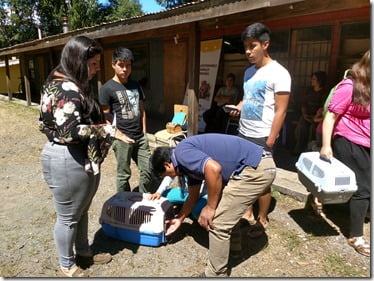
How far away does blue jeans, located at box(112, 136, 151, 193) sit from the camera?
304cm

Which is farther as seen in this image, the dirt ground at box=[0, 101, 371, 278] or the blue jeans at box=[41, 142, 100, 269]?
the dirt ground at box=[0, 101, 371, 278]

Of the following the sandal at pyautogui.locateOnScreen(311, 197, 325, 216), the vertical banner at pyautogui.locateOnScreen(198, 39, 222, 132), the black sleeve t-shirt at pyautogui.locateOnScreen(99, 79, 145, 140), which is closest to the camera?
the black sleeve t-shirt at pyautogui.locateOnScreen(99, 79, 145, 140)

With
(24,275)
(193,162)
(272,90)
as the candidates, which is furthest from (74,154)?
(272,90)

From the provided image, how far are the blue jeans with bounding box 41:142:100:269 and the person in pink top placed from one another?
187 cm

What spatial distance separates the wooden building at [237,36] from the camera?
3.93m

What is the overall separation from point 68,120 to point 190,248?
162 centimetres

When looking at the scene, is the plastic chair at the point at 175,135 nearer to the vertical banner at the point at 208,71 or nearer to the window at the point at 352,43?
the vertical banner at the point at 208,71

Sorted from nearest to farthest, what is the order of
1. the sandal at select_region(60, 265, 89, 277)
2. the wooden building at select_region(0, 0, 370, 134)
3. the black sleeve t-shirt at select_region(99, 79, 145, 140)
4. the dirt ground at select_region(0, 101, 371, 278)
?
the sandal at select_region(60, 265, 89, 277)
the dirt ground at select_region(0, 101, 371, 278)
the black sleeve t-shirt at select_region(99, 79, 145, 140)
the wooden building at select_region(0, 0, 370, 134)

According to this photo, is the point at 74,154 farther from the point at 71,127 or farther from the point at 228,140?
the point at 228,140

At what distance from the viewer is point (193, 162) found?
6.41 feet

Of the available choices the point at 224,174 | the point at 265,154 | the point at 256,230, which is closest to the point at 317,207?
the point at 256,230

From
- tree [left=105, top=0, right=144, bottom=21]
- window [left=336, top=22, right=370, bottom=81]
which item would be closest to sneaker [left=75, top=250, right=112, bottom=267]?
window [left=336, top=22, right=370, bottom=81]

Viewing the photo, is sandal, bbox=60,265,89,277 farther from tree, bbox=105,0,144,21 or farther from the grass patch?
tree, bbox=105,0,144,21

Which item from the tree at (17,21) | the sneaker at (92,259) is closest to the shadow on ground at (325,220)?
the sneaker at (92,259)
